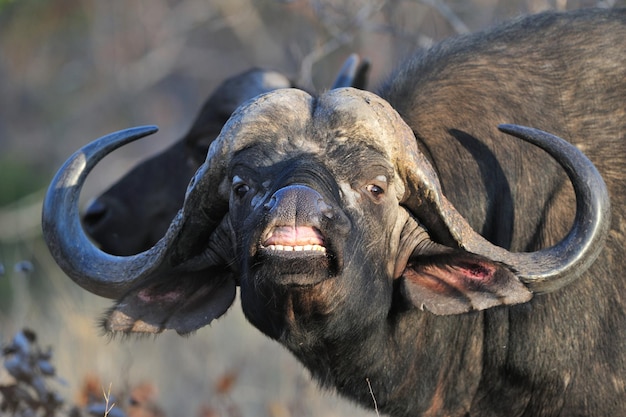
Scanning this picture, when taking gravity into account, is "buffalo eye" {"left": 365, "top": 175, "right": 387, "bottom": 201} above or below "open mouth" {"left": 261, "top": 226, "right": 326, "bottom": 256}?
below

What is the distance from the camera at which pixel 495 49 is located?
4992 mm

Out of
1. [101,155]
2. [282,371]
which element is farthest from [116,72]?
[101,155]

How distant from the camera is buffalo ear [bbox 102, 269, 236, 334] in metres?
4.49

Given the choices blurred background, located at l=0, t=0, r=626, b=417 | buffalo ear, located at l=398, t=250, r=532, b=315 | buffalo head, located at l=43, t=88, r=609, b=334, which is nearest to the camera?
buffalo head, located at l=43, t=88, r=609, b=334

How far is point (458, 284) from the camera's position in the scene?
432cm

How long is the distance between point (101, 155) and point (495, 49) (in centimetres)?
183

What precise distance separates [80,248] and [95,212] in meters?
2.52

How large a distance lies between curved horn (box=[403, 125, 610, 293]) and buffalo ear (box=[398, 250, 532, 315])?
5cm

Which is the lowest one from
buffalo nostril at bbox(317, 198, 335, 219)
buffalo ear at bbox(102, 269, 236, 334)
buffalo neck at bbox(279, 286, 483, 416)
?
buffalo neck at bbox(279, 286, 483, 416)

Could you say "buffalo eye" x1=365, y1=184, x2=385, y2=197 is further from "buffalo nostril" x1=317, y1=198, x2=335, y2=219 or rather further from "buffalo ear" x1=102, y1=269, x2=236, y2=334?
"buffalo ear" x1=102, y1=269, x2=236, y2=334

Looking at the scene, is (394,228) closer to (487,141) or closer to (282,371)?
(487,141)

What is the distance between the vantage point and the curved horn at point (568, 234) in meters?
4.05

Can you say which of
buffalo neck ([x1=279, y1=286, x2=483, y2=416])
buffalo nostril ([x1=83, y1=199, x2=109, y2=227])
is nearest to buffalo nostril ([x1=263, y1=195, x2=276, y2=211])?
buffalo neck ([x1=279, y1=286, x2=483, y2=416])

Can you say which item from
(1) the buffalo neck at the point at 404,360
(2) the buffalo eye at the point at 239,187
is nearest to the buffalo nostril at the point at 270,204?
(2) the buffalo eye at the point at 239,187
